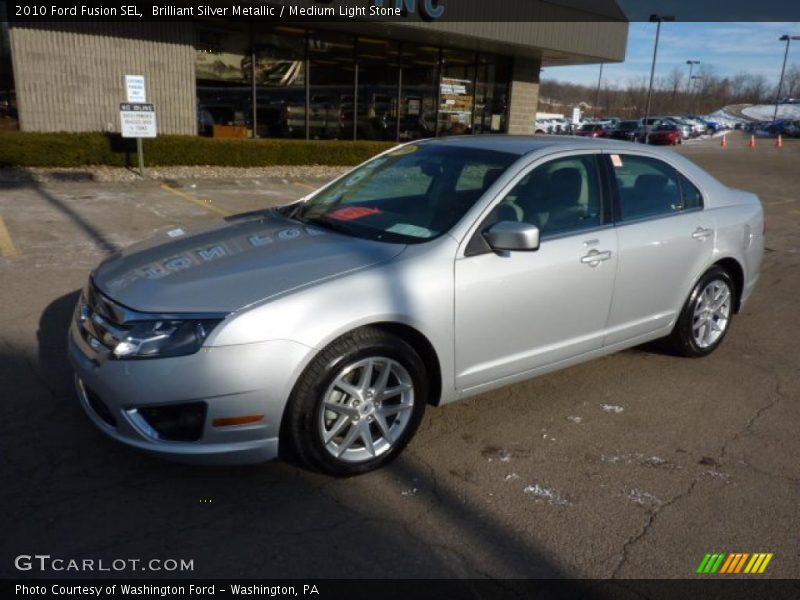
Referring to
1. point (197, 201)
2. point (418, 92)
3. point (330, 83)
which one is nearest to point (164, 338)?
point (197, 201)

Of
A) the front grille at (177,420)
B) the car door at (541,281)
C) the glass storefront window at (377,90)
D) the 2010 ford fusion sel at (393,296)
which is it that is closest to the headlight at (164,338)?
the 2010 ford fusion sel at (393,296)

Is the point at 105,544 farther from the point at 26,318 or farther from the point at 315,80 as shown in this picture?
the point at 315,80

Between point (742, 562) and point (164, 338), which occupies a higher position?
point (164, 338)

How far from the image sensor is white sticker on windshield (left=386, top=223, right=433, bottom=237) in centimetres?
354

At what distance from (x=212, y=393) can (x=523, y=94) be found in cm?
2206

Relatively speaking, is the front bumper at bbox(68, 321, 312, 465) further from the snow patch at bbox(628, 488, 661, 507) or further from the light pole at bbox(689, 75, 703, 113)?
the light pole at bbox(689, 75, 703, 113)

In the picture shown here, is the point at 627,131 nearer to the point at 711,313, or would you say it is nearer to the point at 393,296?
the point at 711,313

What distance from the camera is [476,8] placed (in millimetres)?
17344

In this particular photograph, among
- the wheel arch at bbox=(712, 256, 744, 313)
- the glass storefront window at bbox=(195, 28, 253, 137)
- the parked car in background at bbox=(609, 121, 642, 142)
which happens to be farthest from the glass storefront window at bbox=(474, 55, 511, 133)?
the parked car in background at bbox=(609, 121, 642, 142)

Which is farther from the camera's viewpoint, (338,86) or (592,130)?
(592,130)

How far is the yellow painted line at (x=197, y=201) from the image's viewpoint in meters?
10.2

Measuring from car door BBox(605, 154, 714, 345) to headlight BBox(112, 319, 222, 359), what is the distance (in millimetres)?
2469

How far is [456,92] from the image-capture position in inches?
832

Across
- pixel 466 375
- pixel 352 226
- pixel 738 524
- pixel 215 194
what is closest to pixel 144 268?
pixel 352 226
